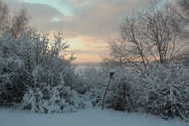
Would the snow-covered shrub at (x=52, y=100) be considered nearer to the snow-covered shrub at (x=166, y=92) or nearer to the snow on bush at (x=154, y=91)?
the snow on bush at (x=154, y=91)

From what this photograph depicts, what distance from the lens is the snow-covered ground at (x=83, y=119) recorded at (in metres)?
9.37

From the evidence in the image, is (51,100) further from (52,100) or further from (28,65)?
(28,65)

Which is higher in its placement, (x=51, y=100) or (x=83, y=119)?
(x=51, y=100)

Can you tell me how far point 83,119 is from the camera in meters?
10.0

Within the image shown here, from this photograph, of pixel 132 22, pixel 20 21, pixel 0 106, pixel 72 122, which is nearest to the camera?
pixel 72 122

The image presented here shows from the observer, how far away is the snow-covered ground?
937 cm

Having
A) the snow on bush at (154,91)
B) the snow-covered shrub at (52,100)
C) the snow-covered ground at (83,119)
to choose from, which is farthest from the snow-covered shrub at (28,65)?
the snow on bush at (154,91)

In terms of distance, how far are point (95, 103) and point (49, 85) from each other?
92.5 inches

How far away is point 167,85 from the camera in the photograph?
11.6 metres

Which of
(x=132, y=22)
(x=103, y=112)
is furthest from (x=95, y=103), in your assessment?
(x=132, y=22)

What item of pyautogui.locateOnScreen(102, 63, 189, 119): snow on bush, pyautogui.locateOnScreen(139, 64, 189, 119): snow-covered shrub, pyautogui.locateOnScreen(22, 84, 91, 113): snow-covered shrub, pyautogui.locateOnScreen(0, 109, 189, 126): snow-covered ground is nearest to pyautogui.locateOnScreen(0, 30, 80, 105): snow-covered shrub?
pyautogui.locateOnScreen(22, 84, 91, 113): snow-covered shrub

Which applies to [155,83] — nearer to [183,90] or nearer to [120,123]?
[183,90]

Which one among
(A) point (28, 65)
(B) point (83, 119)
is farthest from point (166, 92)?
(A) point (28, 65)

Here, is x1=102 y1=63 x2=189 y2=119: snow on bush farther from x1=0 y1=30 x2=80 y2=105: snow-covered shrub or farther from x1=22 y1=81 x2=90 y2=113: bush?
x1=0 y1=30 x2=80 y2=105: snow-covered shrub
